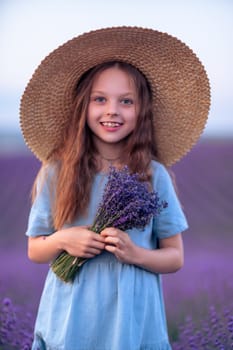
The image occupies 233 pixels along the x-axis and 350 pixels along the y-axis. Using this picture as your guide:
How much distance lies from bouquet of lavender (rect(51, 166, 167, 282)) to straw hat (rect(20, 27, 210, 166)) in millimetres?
470

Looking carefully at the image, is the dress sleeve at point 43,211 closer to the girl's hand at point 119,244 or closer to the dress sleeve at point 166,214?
the girl's hand at point 119,244

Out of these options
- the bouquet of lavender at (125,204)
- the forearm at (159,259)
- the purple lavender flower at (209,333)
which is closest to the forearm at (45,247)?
the bouquet of lavender at (125,204)

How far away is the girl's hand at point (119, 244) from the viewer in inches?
112

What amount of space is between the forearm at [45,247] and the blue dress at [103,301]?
0.14 ft

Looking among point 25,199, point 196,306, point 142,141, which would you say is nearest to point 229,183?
point 196,306

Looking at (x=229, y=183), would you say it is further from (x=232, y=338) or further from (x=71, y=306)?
(x=71, y=306)

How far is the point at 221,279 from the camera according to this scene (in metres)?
4.39

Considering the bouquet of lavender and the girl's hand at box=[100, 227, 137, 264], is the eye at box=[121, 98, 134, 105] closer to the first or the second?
the bouquet of lavender

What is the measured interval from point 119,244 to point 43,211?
0.37m

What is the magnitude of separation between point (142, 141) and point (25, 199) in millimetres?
1549

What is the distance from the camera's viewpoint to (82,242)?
290 cm

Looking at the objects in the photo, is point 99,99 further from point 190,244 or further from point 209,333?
point 190,244

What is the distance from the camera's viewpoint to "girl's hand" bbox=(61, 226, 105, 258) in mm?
2883

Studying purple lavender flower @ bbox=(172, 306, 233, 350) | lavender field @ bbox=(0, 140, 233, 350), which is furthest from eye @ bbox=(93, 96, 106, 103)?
lavender field @ bbox=(0, 140, 233, 350)
